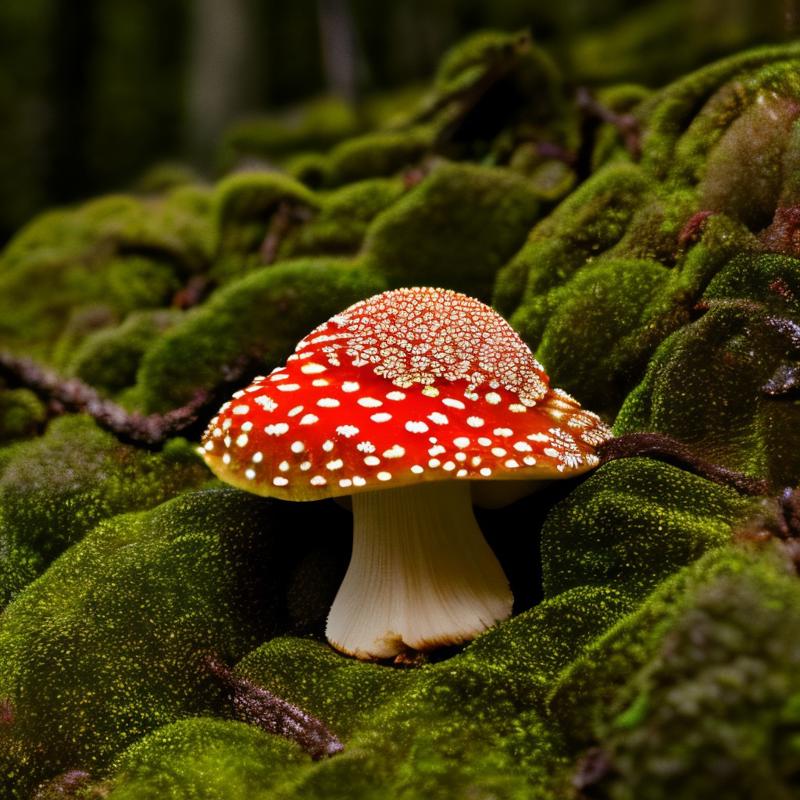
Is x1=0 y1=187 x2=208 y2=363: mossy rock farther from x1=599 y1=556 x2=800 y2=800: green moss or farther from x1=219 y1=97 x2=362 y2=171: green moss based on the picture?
x1=599 y1=556 x2=800 y2=800: green moss

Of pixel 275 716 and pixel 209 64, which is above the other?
pixel 209 64

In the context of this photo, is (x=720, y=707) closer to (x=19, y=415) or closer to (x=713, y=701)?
(x=713, y=701)

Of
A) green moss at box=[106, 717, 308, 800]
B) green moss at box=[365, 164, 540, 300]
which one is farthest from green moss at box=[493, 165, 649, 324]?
green moss at box=[106, 717, 308, 800]

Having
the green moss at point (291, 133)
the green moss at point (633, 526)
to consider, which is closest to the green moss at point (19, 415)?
the green moss at point (633, 526)

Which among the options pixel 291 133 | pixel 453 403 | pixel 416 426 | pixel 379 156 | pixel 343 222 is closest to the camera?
pixel 416 426

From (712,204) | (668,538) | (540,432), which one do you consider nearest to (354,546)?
(540,432)

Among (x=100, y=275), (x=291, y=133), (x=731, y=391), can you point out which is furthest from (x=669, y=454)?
(x=291, y=133)
